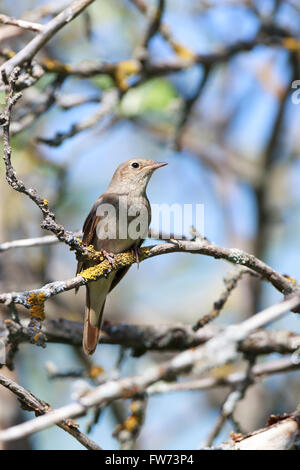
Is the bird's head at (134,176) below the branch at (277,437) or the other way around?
the other way around

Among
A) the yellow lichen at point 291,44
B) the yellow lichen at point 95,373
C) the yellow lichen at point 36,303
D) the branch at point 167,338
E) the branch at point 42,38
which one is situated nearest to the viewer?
the yellow lichen at point 36,303

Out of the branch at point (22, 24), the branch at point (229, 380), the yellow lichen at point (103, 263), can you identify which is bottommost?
the branch at point (229, 380)

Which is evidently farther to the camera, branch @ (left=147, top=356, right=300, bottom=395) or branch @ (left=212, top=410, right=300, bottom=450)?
branch @ (left=147, top=356, right=300, bottom=395)

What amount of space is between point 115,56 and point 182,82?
964 millimetres

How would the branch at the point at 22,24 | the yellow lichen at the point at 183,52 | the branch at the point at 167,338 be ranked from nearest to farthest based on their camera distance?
1. the branch at the point at 22,24
2. the branch at the point at 167,338
3. the yellow lichen at the point at 183,52

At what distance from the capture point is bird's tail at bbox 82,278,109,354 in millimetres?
4395

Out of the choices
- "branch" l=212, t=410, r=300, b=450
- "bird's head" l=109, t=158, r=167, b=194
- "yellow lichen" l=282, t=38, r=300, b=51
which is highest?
"yellow lichen" l=282, t=38, r=300, b=51

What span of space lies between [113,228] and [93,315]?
692 mm

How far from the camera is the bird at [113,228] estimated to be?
448cm

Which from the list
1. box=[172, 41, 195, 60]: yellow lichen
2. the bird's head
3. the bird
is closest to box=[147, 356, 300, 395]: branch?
the bird

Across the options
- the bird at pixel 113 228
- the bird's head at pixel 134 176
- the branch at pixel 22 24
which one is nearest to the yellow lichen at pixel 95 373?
the bird at pixel 113 228

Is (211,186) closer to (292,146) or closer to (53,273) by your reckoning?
(292,146)

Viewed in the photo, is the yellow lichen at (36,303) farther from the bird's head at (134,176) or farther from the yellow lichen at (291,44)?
the yellow lichen at (291,44)

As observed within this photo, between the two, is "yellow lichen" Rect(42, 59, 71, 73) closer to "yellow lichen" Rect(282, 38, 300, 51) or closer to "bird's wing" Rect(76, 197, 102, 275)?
"bird's wing" Rect(76, 197, 102, 275)
